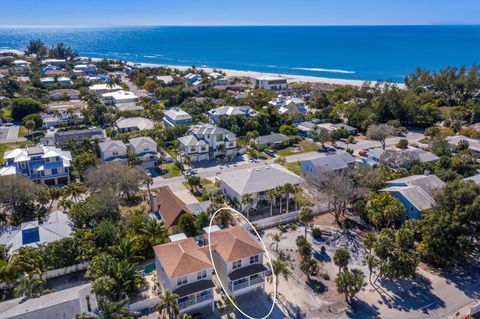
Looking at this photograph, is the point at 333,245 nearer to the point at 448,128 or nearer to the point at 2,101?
the point at 448,128

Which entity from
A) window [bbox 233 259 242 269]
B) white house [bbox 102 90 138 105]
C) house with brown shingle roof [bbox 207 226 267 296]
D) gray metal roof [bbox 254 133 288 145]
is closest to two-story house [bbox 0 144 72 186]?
house with brown shingle roof [bbox 207 226 267 296]

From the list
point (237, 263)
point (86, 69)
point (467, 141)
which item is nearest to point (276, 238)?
point (237, 263)

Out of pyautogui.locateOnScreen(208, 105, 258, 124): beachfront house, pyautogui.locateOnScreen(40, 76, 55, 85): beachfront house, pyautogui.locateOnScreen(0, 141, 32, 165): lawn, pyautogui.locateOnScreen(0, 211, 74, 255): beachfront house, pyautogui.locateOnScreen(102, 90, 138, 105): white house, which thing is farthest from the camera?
pyautogui.locateOnScreen(40, 76, 55, 85): beachfront house

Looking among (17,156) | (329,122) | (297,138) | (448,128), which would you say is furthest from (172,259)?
(448,128)

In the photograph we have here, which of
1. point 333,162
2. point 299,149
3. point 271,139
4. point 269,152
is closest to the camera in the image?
point 333,162

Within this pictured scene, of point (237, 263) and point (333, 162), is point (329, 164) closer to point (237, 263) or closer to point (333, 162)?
point (333, 162)

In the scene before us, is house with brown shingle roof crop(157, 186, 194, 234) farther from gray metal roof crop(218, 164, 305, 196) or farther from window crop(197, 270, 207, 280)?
window crop(197, 270, 207, 280)
